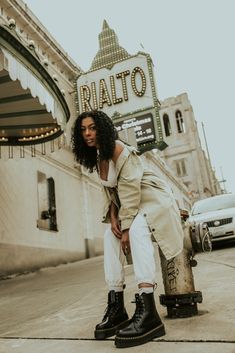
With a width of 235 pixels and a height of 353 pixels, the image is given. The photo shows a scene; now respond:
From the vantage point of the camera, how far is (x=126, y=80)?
41.5 feet

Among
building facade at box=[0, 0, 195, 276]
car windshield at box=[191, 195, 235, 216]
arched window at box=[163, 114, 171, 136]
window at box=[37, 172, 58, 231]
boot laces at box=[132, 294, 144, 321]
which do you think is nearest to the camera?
boot laces at box=[132, 294, 144, 321]

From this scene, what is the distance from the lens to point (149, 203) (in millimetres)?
2467

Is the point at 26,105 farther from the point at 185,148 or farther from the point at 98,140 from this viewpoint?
the point at 185,148

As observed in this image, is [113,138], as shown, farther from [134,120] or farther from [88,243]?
[88,243]

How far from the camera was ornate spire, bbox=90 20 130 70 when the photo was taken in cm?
1360

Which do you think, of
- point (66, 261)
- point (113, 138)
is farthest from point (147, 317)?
point (66, 261)

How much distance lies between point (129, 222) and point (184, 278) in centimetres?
67

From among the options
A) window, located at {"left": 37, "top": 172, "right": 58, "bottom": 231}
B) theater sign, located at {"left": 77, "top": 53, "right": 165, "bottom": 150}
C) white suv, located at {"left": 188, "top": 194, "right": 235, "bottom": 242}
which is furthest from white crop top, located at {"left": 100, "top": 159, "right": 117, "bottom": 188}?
theater sign, located at {"left": 77, "top": 53, "right": 165, "bottom": 150}

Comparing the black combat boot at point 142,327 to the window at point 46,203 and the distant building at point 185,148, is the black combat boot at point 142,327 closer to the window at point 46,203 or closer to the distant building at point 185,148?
the window at point 46,203

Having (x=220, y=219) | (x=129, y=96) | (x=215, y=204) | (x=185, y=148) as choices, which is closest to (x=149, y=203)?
(x=220, y=219)

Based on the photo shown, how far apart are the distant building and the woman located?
129 feet

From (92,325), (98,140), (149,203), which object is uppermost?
(98,140)

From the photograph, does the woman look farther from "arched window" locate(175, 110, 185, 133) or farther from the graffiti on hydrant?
"arched window" locate(175, 110, 185, 133)

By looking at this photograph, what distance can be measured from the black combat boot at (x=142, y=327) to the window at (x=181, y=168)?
138 feet
